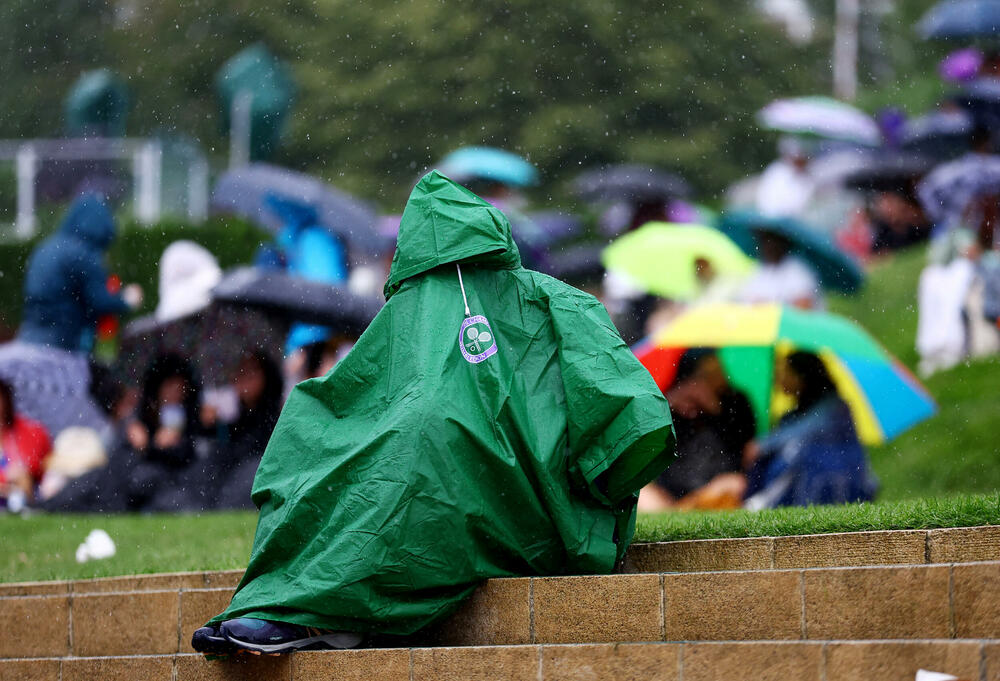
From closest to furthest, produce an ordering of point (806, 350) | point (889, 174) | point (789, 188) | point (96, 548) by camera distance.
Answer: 1. point (96, 548)
2. point (806, 350)
3. point (789, 188)
4. point (889, 174)

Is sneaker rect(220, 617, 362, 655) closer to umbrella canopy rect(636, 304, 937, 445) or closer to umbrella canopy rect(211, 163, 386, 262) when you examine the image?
umbrella canopy rect(636, 304, 937, 445)

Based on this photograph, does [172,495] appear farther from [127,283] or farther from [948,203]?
[127,283]

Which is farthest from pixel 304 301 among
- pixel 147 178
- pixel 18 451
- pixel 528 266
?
pixel 147 178

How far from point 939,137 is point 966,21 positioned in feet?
4.91

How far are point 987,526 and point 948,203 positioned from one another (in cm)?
939

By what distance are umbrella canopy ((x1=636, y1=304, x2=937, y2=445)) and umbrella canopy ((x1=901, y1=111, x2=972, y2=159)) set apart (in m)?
9.25

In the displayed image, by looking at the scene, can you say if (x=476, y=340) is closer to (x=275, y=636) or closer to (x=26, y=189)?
(x=275, y=636)

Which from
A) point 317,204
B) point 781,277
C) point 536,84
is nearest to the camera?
point 781,277

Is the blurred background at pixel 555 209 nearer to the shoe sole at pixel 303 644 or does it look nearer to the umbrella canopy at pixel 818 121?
the umbrella canopy at pixel 818 121

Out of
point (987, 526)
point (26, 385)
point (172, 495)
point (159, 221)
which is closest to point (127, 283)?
point (159, 221)

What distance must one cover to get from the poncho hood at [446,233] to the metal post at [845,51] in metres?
30.1

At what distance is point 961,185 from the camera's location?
14.4 metres

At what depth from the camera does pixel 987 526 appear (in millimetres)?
5645

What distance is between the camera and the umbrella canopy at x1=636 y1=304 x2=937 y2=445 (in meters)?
9.57
